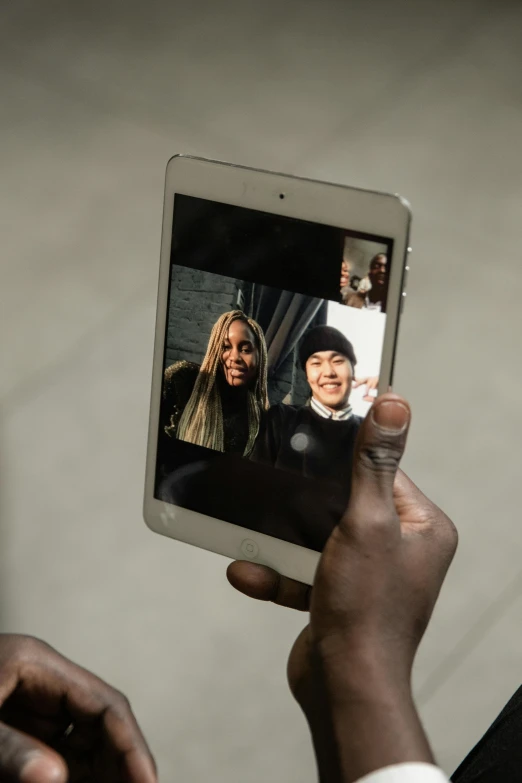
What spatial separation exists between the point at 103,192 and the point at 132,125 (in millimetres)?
153

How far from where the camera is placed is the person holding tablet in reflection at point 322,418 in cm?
82

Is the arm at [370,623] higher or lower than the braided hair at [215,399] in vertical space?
lower

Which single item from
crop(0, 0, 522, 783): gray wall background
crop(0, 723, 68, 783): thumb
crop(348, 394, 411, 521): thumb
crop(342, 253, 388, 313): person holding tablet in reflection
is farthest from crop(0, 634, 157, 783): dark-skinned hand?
crop(0, 0, 522, 783): gray wall background

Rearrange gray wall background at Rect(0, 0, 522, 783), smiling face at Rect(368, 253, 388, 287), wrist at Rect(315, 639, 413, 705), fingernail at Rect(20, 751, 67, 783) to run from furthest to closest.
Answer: gray wall background at Rect(0, 0, 522, 783) → smiling face at Rect(368, 253, 388, 287) → wrist at Rect(315, 639, 413, 705) → fingernail at Rect(20, 751, 67, 783)

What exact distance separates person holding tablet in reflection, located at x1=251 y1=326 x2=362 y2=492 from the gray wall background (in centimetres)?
46

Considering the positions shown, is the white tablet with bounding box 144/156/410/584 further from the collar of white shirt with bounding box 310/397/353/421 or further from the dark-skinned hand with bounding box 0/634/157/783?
the dark-skinned hand with bounding box 0/634/157/783

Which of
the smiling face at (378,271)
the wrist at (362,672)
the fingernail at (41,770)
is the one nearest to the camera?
the fingernail at (41,770)

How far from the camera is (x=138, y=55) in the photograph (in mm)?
1737

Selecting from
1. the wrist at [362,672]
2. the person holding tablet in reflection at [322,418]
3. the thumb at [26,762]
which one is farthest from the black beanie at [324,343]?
the thumb at [26,762]

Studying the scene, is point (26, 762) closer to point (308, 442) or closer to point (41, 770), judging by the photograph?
point (41, 770)

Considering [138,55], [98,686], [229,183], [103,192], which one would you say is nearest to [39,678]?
[98,686]

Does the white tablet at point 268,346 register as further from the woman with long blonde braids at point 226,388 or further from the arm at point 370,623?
the arm at point 370,623

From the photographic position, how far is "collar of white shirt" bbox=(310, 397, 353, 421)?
0.83m

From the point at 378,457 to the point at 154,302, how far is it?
822mm
